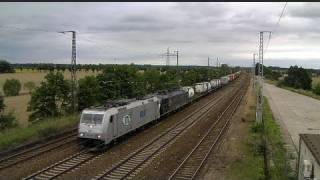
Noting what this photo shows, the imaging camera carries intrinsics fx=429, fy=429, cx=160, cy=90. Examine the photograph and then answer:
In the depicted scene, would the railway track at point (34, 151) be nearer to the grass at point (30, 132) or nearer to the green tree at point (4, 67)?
the grass at point (30, 132)

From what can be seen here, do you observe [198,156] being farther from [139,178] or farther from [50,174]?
[50,174]

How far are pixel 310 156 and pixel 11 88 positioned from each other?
8378cm

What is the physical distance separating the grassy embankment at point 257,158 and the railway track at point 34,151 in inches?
409

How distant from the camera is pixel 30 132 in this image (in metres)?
27.8

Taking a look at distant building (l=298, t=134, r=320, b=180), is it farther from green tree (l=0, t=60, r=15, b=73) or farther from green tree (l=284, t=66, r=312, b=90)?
green tree (l=0, t=60, r=15, b=73)

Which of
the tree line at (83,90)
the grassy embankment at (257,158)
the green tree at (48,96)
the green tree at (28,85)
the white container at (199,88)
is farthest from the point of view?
the green tree at (28,85)

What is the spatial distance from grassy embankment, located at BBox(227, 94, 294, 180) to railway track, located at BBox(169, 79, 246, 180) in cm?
168

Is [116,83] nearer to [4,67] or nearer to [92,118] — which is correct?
[92,118]

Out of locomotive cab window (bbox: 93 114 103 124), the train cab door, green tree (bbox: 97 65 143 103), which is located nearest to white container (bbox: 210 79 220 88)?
green tree (bbox: 97 65 143 103)

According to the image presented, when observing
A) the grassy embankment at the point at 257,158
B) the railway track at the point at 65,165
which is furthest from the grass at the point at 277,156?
the railway track at the point at 65,165

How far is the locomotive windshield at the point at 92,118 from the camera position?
25078mm

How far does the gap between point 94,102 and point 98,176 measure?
2239 cm

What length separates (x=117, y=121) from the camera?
86.9ft

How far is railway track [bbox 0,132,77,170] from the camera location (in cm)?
2155
